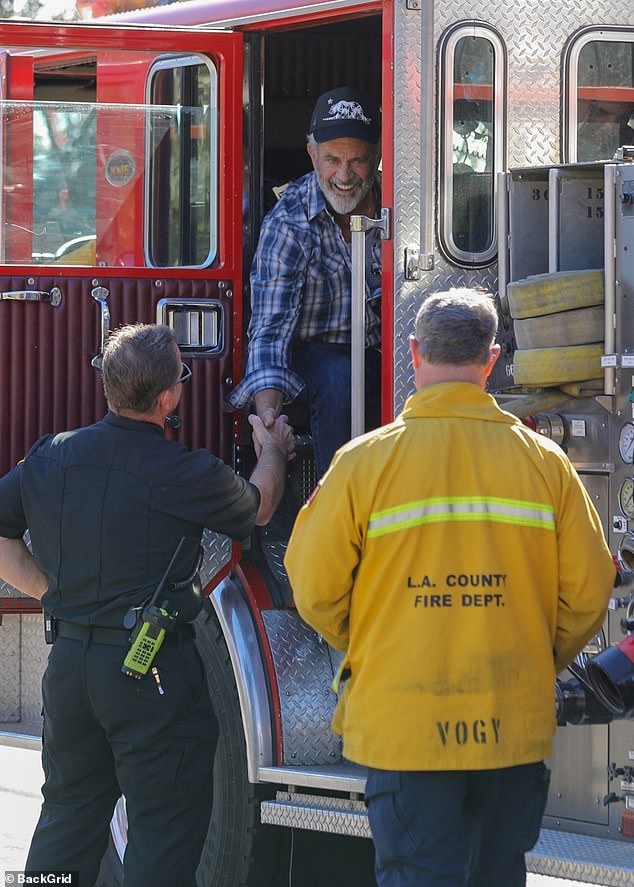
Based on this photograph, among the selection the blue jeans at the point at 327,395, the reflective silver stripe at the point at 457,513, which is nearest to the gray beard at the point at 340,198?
the blue jeans at the point at 327,395

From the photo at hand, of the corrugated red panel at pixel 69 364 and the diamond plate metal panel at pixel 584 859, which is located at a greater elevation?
the corrugated red panel at pixel 69 364

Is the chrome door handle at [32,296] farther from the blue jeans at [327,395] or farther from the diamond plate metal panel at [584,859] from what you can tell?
the diamond plate metal panel at [584,859]

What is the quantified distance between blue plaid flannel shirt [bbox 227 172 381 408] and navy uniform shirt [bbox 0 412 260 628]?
0.87 meters

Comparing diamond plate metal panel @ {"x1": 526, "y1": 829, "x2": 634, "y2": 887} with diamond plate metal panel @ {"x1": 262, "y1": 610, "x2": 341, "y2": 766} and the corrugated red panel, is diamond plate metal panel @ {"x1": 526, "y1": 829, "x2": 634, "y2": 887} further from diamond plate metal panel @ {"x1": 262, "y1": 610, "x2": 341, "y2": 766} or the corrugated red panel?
the corrugated red panel

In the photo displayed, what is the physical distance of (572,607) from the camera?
300cm

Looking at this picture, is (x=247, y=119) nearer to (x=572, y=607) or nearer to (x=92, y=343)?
(x=92, y=343)

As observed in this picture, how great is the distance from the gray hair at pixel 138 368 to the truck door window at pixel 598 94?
1515mm

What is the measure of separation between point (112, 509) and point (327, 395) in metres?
1.17

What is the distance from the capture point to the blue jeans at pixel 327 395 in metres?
4.45

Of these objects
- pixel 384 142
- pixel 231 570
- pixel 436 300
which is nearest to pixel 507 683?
pixel 436 300

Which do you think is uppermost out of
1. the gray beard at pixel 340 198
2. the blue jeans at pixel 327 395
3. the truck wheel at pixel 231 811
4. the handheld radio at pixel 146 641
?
the gray beard at pixel 340 198

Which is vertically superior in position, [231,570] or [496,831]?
[231,570]

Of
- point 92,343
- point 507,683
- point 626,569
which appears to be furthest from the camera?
point 92,343

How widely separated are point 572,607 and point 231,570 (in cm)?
156
